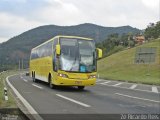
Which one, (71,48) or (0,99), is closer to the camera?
(0,99)

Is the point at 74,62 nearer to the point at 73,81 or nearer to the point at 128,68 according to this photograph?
the point at 73,81

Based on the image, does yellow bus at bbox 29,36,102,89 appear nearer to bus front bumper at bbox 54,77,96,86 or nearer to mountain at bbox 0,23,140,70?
bus front bumper at bbox 54,77,96,86

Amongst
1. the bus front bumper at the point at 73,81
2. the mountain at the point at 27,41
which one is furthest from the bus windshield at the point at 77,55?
the mountain at the point at 27,41

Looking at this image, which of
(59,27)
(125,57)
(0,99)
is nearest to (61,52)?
(0,99)

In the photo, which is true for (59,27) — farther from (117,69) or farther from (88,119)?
(88,119)

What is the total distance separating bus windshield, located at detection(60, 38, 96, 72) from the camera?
23094mm

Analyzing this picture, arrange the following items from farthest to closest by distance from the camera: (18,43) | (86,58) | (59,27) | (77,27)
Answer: (77,27)
(59,27)
(18,43)
(86,58)

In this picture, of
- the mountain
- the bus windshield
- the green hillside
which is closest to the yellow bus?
the bus windshield

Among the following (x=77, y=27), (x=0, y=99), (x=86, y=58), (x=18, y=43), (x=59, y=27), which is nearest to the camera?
(x=0, y=99)

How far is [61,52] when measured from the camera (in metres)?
23.5

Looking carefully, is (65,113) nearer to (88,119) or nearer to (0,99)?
(88,119)

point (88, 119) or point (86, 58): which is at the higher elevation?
point (86, 58)

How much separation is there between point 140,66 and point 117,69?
519 cm

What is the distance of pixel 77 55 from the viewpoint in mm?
23375
